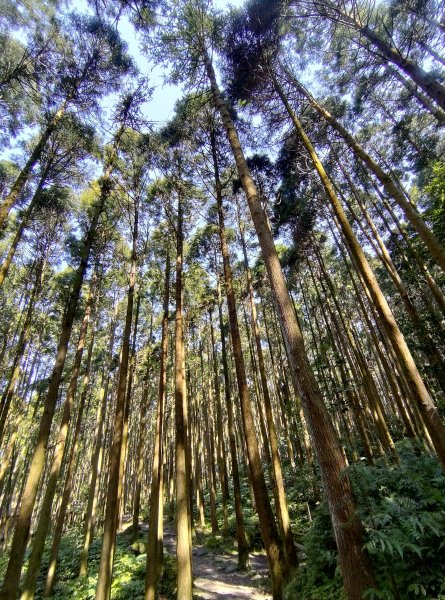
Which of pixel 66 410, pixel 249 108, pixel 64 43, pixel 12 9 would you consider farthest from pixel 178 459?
pixel 12 9

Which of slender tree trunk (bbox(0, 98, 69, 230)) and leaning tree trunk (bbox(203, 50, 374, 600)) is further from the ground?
slender tree trunk (bbox(0, 98, 69, 230))

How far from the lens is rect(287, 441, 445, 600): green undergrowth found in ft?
10.9

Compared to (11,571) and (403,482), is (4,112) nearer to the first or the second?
(11,571)

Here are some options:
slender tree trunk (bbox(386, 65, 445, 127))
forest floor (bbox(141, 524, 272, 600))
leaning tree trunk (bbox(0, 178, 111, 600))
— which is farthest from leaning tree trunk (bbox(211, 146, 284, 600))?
slender tree trunk (bbox(386, 65, 445, 127))

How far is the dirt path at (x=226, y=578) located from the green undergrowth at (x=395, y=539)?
305 centimetres

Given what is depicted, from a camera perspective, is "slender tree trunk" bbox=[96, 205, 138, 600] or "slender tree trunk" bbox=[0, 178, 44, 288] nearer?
"slender tree trunk" bbox=[96, 205, 138, 600]

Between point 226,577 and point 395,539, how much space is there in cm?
717

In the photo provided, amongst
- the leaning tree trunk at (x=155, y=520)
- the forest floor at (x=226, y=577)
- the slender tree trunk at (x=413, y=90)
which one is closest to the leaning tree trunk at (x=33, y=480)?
the leaning tree trunk at (x=155, y=520)

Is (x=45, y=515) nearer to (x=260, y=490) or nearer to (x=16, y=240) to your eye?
(x=260, y=490)

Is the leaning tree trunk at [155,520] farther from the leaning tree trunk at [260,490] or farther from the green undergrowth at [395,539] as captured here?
the green undergrowth at [395,539]

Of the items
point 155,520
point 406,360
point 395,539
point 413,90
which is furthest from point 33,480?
point 413,90

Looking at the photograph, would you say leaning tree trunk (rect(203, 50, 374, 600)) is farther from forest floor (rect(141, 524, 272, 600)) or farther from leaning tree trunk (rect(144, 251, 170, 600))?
forest floor (rect(141, 524, 272, 600))

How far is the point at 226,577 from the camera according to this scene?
8.31m

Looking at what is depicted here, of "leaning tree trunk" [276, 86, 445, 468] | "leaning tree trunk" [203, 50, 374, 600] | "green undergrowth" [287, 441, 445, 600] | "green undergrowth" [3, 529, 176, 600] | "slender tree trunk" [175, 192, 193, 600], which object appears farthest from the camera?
"green undergrowth" [3, 529, 176, 600]
